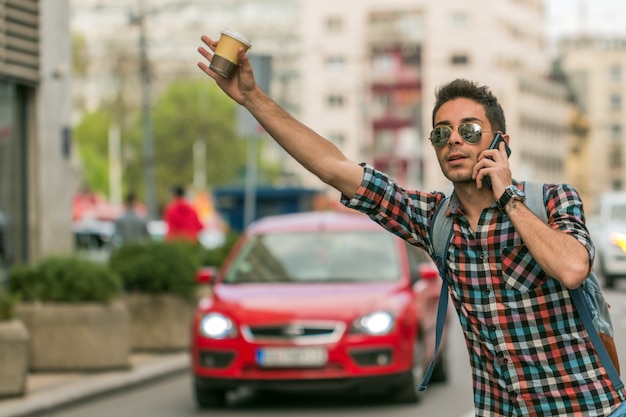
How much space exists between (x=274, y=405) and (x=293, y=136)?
27.7 feet

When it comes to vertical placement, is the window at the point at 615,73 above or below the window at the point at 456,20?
below

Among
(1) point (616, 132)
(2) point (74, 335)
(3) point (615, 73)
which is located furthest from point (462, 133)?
(1) point (616, 132)

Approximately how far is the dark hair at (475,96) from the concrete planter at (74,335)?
35.9 ft

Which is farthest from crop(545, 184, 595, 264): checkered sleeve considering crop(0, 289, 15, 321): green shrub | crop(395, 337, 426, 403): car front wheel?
crop(0, 289, 15, 321): green shrub

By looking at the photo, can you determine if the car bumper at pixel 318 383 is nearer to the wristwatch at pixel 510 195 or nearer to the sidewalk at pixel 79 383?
the sidewalk at pixel 79 383

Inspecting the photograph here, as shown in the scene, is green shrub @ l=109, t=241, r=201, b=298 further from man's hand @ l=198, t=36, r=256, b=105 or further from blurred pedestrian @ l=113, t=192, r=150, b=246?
man's hand @ l=198, t=36, r=256, b=105

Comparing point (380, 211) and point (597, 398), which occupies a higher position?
point (380, 211)

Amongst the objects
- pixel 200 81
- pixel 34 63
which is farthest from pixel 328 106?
pixel 34 63

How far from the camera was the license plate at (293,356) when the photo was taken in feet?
39.2

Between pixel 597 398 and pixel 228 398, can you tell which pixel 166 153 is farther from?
pixel 597 398

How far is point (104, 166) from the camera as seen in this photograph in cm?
10544

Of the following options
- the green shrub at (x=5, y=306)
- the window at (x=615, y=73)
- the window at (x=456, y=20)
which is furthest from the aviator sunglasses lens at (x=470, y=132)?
the window at (x=615, y=73)

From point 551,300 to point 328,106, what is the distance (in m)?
127

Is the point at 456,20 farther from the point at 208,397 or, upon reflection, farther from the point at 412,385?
the point at 208,397
